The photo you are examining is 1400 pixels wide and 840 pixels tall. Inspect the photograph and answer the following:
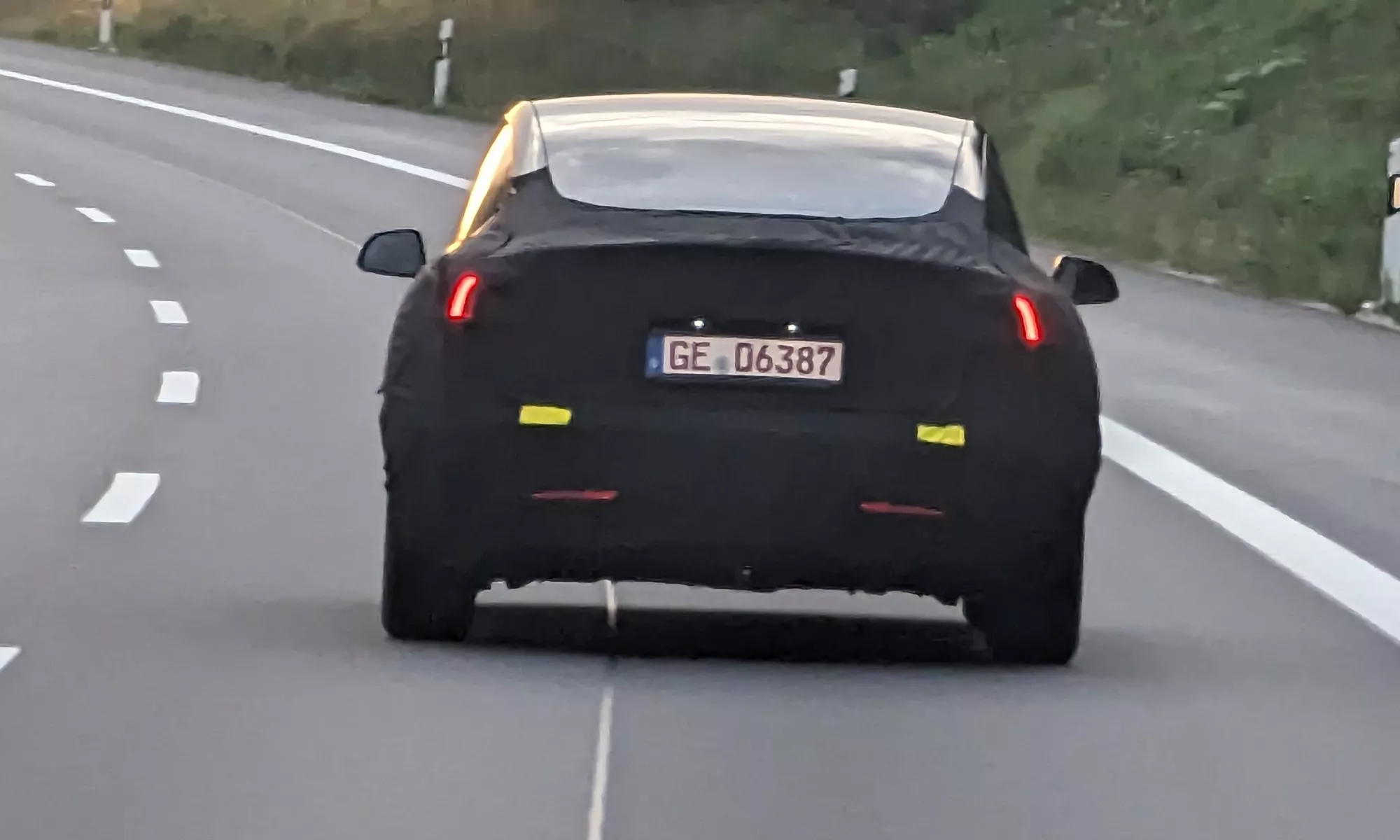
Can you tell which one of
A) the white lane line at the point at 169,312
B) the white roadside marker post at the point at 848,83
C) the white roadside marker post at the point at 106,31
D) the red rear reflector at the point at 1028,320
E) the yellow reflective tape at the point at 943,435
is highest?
the red rear reflector at the point at 1028,320

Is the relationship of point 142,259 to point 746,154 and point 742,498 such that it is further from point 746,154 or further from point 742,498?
point 742,498

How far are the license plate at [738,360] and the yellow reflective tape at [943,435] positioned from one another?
0.24 m

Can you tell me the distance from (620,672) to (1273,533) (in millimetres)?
3392

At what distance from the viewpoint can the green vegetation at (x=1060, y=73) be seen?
23812 mm

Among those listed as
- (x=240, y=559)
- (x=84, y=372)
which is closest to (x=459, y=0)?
(x=84, y=372)

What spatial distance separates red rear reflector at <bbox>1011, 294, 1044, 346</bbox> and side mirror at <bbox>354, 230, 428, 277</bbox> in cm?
192

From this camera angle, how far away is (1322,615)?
901cm

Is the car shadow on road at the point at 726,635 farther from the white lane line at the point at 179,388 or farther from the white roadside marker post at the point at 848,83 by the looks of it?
the white roadside marker post at the point at 848,83

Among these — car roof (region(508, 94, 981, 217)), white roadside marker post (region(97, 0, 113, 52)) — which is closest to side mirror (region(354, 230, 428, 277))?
car roof (region(508, 94, 981, 217))

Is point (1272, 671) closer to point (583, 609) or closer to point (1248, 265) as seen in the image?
point (583, 609)

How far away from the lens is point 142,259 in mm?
21938

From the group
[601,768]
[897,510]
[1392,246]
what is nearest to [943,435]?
[897,510]

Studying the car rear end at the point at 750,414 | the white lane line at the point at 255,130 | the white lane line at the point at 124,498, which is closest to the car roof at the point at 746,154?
the car rear end at the point at 750,414

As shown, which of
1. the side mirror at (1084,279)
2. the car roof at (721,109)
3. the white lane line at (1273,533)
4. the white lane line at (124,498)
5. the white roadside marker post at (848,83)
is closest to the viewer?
the car roof at (721,109)
